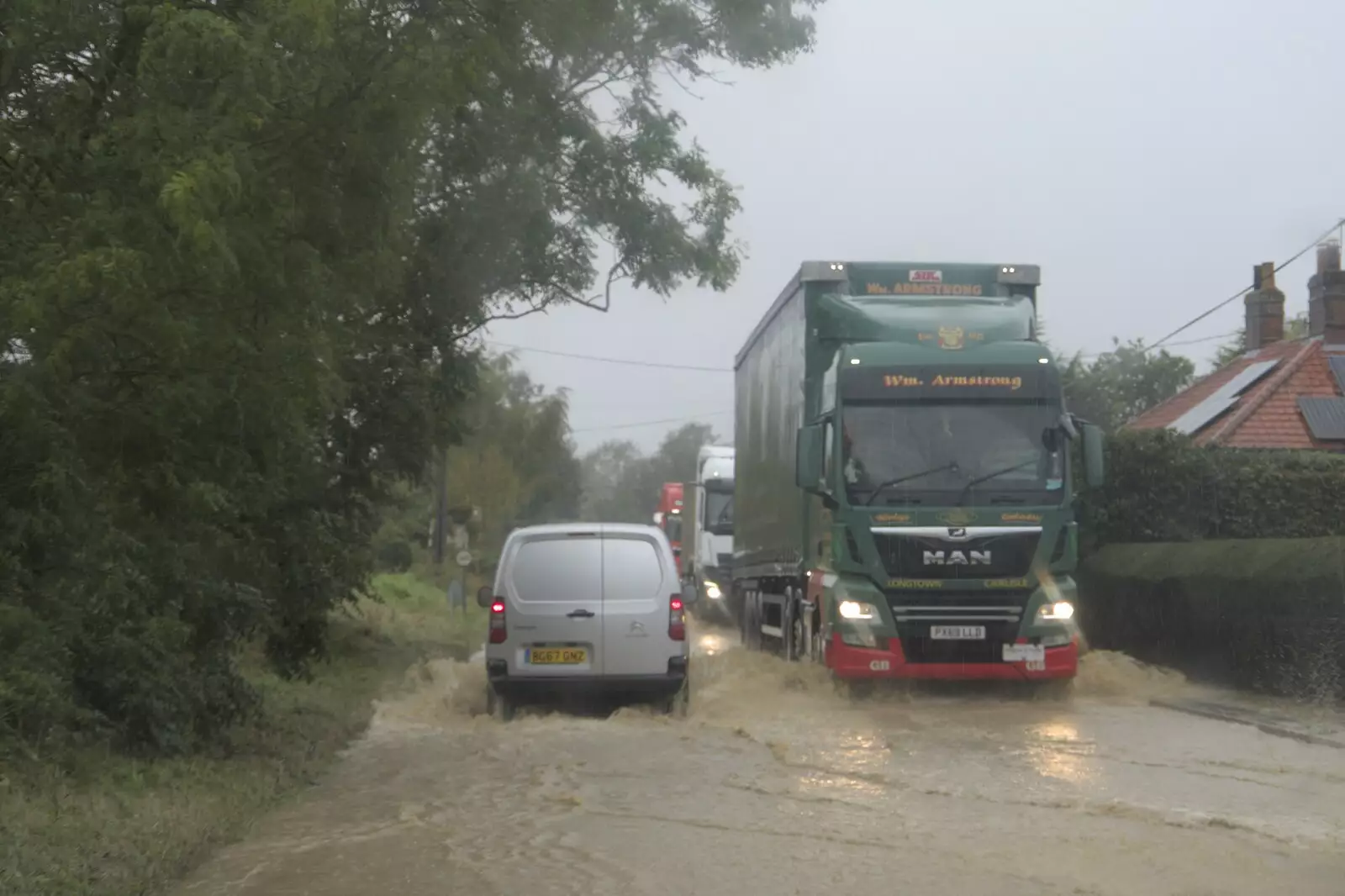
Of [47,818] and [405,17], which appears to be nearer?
[47,818]

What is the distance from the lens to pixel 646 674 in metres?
14.1

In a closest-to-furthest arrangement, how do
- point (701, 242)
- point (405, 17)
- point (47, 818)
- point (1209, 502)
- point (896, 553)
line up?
point (47, 818), point (405, 17), point (896, 553), point (701, 242), point (1209, 502)

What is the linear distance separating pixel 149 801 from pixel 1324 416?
2800 cm

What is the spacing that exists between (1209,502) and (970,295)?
23.4 ft

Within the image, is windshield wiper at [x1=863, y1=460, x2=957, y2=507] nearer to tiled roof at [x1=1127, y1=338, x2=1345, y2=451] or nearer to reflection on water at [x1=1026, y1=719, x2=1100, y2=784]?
reflection on water at [x1=1026, y1=719, x2=1100, y2=784]

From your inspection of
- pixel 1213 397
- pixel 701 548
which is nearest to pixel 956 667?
pixel 701 548

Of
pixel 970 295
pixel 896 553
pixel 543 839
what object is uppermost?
pixel 970 295

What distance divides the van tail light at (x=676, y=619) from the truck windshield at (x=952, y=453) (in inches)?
81.0

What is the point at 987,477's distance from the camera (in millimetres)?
15188

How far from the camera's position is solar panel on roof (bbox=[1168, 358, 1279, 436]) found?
34938 millimetres

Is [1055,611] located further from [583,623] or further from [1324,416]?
[1324,416]

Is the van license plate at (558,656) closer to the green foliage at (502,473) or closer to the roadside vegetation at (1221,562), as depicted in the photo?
the roadside vegetation at (1221,562)

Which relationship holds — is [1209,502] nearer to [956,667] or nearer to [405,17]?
[956,667]

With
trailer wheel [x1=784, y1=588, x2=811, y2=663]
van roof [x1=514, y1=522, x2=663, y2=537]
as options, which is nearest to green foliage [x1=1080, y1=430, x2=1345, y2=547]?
trailer wheel [x1=784, y1=588, x2=811, y2=663]
